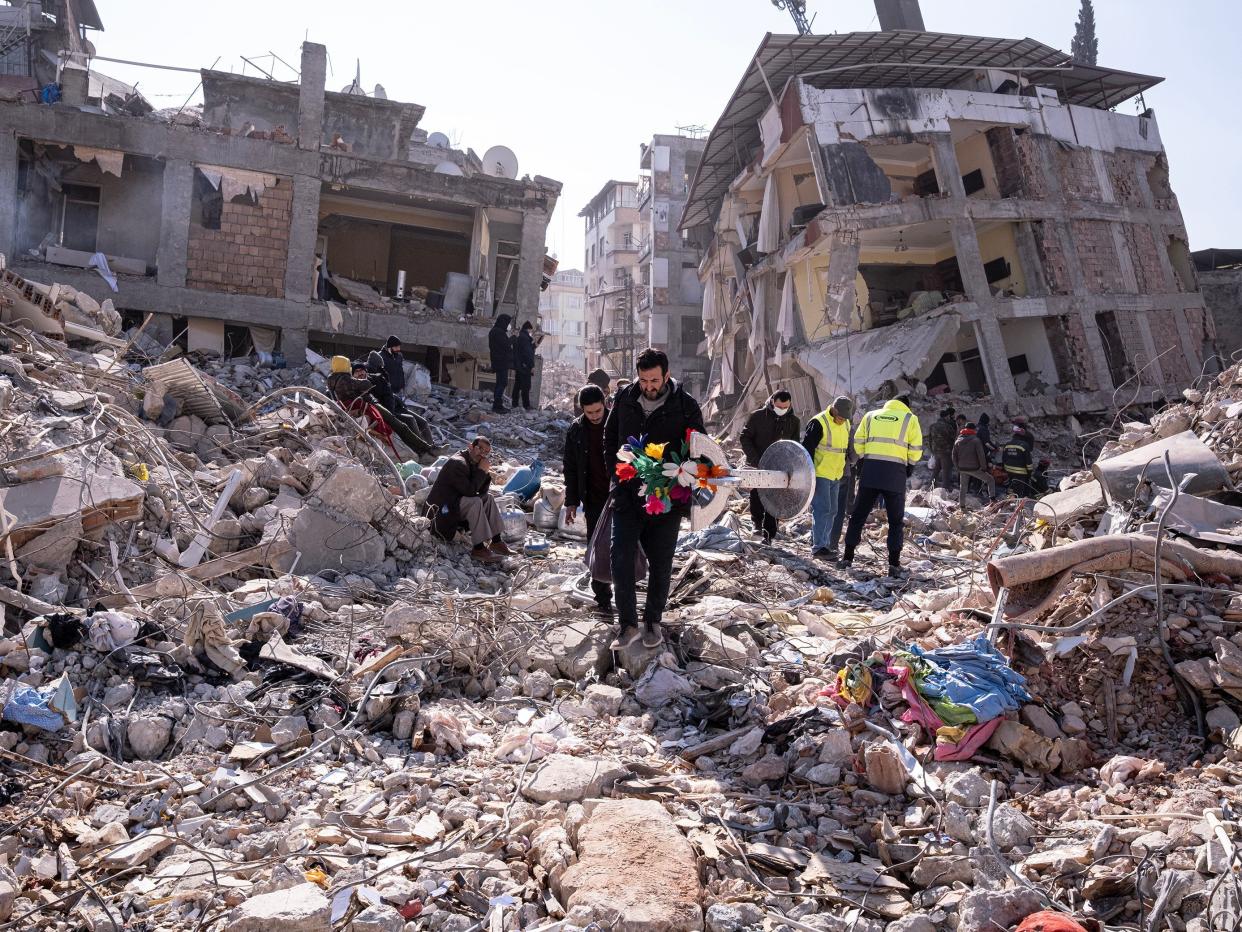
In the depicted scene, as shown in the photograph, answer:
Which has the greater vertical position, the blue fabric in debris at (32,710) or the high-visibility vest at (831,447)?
the high-visibility vest at (831,447)

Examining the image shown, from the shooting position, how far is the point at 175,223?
1761 centimetres

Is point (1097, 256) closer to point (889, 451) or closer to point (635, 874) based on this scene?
point (889, 451)

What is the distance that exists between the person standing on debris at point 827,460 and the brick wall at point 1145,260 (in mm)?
15511

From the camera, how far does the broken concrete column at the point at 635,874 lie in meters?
2.71

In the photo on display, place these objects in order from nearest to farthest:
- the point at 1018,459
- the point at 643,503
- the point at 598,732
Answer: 1. the point at 598,732
2. the point at 643,503
3. the point at 1018,459

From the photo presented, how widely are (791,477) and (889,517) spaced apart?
1900mm

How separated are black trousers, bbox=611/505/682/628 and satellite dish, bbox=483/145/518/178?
21.7 m

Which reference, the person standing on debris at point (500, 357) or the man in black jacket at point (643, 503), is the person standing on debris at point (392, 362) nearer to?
the person standing on debris at point (500, 357)

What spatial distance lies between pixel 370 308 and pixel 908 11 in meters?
17.0

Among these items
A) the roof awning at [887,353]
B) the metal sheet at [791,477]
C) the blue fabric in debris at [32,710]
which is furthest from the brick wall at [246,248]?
the blue fabric in debris at [32,710]

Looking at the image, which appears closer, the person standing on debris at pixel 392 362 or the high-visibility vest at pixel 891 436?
the high-visibility vest at pixel 891 436

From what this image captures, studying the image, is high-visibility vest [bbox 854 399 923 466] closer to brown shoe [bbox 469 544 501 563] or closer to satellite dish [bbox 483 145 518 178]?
brown shoe [bbox 469 544 501 563]

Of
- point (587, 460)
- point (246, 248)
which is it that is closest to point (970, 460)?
point (587, 460)

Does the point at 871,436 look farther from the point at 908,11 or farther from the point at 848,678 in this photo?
the point at 908,11
